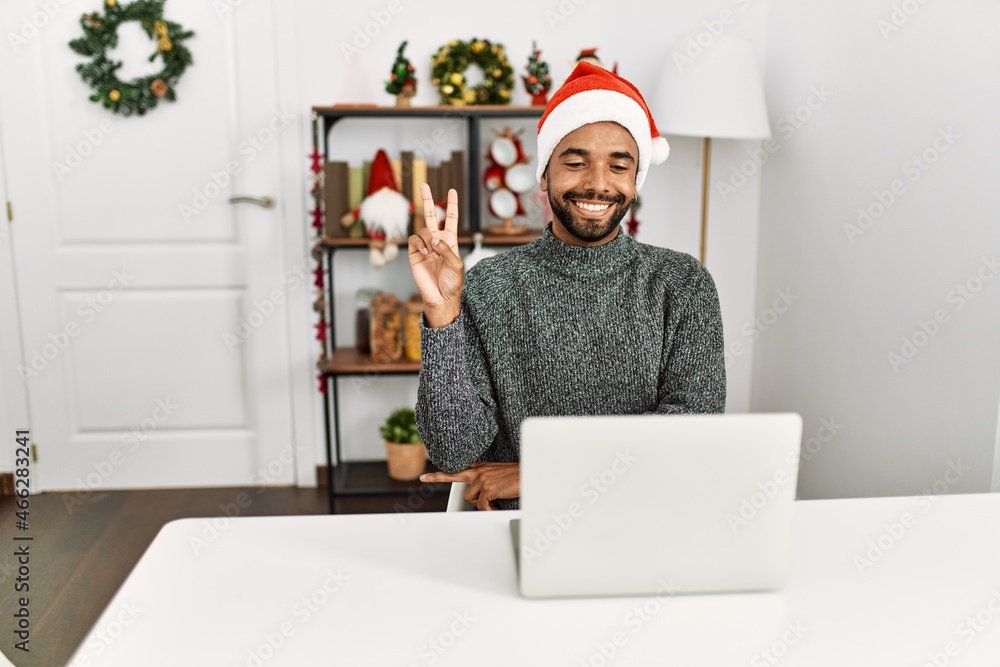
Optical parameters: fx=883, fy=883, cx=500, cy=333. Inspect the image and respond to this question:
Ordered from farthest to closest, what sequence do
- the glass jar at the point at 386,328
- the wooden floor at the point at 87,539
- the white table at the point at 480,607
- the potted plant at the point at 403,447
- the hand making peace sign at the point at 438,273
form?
1. the potted plant at the point at 403,447
2. the glass jar at the point at 386,328
3. the wooden floor at the point at 87,539
4. the hand making peace sign at the point at 438,273
5. the white table at the point at 480,607

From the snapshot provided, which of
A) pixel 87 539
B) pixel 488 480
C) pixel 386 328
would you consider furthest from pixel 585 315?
pixel 87 539

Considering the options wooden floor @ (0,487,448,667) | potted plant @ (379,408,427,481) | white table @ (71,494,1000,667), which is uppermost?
white table @ (71,494,1000,667)

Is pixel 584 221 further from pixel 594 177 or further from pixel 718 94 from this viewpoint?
pixel 718 94

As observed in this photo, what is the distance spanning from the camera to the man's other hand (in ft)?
4.74

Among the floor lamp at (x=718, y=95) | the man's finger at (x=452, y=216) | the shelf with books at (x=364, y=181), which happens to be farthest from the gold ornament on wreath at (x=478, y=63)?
the man's finger at (x=452, y=216)

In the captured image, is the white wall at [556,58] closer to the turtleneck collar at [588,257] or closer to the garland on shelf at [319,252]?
the garland on shelf at [319,252]

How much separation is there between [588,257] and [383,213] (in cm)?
143

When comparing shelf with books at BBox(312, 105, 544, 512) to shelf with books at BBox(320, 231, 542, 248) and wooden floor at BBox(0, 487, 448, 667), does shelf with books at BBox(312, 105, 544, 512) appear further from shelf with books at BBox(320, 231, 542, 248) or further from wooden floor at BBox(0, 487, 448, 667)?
wooden floor at BBox(0, 487, 448, 667)

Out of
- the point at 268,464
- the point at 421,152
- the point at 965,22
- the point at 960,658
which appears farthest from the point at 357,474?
the point at 960,658

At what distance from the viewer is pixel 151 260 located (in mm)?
3121

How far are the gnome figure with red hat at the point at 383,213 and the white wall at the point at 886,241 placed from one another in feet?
4.22

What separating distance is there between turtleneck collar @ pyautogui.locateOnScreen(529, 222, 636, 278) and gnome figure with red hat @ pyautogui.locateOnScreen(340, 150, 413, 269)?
1369mm

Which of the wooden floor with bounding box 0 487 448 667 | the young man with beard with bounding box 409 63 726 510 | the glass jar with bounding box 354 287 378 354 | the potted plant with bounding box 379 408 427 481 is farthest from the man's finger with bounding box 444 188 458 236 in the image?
the potted plant with bounding box 379 408 427 481

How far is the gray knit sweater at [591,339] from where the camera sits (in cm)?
151
